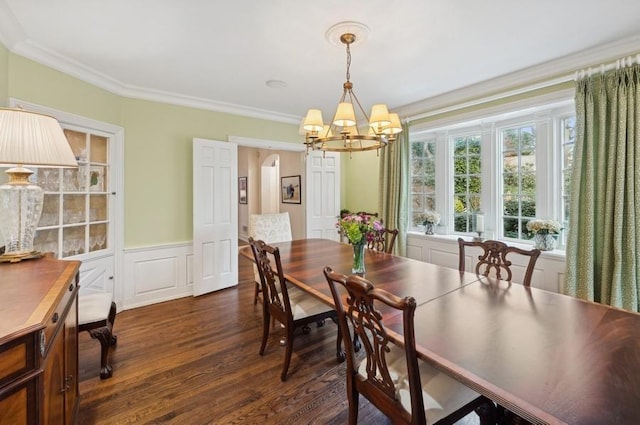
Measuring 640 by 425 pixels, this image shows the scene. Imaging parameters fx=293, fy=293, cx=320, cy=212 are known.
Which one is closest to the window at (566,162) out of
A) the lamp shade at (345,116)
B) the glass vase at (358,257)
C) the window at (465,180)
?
the window at (465,180)

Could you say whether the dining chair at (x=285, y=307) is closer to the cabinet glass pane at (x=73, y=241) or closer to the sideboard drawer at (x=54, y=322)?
the sideboard drawer at (x=54, y=322)

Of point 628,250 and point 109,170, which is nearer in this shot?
point 628,250

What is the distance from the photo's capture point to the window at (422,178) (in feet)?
13.6

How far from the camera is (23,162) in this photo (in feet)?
4.49

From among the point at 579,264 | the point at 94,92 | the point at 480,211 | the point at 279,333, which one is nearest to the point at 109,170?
the point at 94,92

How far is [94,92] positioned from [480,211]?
14.8ft

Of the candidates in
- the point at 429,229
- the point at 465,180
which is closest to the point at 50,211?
the point at 429,229

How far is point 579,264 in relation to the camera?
2.54 meters

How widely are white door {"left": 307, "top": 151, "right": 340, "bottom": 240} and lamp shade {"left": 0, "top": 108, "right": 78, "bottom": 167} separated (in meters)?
3.45

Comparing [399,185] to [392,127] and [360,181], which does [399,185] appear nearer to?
[360,181]

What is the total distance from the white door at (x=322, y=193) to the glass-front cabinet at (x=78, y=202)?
2.68 meters

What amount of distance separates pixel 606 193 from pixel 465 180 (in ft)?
4.87

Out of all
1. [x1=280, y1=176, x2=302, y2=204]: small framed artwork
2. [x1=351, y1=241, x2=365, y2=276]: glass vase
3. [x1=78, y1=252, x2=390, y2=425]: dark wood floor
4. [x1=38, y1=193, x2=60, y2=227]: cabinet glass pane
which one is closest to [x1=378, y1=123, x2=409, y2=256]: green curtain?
[x1=78, y1=252, x2=390, y2=425]: dark wood floor

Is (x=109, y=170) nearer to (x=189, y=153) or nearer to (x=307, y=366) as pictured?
(x=189, y=153)
